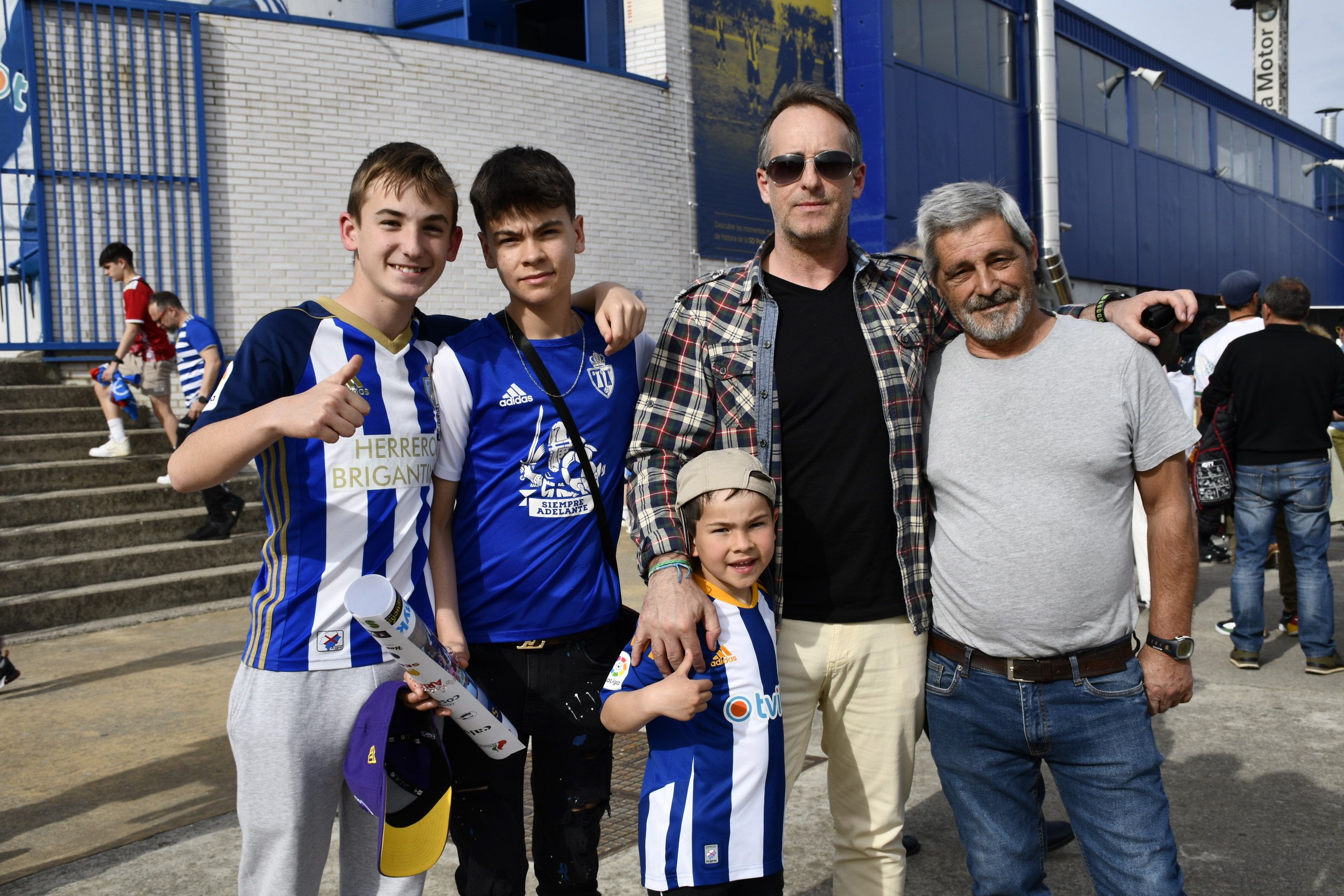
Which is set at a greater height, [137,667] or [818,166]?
[818,166]

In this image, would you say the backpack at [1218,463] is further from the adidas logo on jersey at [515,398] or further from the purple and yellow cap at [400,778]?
the purple and yellow cap at [400,778]

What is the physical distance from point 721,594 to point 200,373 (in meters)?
7.88

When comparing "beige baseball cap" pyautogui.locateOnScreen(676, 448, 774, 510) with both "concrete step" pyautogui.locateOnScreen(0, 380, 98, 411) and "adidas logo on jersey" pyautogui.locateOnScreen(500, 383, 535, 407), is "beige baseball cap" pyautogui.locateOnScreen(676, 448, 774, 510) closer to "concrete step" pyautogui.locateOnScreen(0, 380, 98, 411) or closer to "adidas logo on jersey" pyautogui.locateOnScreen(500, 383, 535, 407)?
"adidas logo on jersey" pyautogui.locateOnScreen(500, 383, 535, 407)

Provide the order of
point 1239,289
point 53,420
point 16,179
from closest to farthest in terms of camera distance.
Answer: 1. point 1239,289
2. point 53,420
3. point 16,179

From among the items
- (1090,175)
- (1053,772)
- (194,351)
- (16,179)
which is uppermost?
(1090,175)

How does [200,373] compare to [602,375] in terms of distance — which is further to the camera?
[200,373]

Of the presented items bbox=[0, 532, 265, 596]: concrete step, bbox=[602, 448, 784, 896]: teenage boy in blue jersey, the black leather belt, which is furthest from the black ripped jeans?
bbox=[0, 532, 265, 596]: concrete step

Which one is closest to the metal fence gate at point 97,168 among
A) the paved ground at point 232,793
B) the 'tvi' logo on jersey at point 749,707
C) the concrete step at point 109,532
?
the concrete step at point 109,532

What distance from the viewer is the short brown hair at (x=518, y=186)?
2543 millimetres

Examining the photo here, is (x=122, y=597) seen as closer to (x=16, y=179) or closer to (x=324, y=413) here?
(x=16, y=179)

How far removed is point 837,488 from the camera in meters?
2.62

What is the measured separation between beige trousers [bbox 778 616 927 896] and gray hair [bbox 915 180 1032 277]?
92cm

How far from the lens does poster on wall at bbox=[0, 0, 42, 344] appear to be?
394 inches

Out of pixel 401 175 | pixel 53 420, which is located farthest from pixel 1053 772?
pixel 53 420
